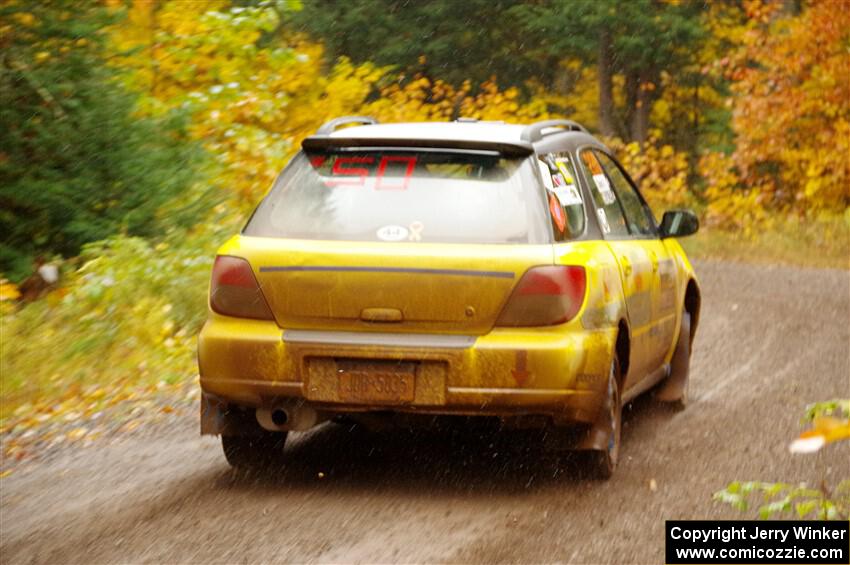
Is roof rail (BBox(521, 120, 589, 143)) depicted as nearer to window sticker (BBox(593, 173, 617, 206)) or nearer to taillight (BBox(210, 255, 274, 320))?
window sticker (BBox(593, 173, 617, 206))

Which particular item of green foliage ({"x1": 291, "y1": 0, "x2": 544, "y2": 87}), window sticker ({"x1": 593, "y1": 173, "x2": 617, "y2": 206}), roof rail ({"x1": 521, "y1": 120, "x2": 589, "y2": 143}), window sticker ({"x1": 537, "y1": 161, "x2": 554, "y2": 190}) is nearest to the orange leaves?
green foliage ({"x1": 291, "y1": 0, "x2": 544, "y2": 87})

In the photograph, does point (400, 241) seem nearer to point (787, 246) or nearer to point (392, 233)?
point (392, 233)

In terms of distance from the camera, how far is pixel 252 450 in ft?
22.5

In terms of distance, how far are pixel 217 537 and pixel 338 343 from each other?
100cm

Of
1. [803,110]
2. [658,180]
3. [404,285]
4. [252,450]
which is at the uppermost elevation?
[404,285]

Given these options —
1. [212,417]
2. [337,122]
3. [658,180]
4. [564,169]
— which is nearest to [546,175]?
[564,169]

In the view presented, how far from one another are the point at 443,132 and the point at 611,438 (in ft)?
5.44

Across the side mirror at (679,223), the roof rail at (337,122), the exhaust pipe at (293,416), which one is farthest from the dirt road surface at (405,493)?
the roof rail at (337,122)

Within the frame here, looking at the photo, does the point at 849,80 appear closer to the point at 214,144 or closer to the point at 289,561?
the point at 214,144

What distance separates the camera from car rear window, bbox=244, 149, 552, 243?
6250mm

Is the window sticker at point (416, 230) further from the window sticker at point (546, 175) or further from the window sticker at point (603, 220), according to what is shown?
the window sticker at point (603, 220)

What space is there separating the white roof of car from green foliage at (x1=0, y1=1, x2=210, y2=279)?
20.7 feet

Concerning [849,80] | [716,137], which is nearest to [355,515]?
[849,80]

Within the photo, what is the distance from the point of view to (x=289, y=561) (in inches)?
206
